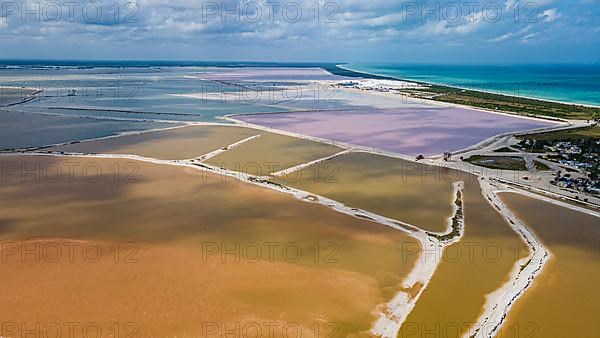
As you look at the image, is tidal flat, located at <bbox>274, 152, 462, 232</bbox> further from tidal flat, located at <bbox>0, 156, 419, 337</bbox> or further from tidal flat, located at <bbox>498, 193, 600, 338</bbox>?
tidal flat, located at <bbox>498, 193, 600, 338</bbox>

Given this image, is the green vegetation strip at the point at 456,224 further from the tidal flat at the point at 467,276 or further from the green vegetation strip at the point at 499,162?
the green vegetation strip at the point at 499,162

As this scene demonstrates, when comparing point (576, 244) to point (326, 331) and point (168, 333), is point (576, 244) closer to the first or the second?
point (326, 331)

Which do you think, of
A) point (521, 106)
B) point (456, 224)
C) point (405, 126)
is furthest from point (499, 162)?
point (521, 106)

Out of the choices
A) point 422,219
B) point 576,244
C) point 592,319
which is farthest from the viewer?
point 422,219

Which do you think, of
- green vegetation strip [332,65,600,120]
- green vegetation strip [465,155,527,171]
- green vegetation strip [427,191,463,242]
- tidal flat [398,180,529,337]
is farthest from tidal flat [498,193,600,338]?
green vegetation strip [332,65,600,120]

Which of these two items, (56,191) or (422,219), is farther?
(56,191)

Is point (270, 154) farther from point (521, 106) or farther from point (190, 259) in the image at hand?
point (521, 106)

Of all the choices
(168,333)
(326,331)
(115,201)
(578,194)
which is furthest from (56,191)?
(578,194)
